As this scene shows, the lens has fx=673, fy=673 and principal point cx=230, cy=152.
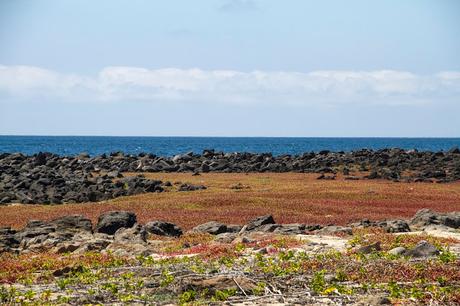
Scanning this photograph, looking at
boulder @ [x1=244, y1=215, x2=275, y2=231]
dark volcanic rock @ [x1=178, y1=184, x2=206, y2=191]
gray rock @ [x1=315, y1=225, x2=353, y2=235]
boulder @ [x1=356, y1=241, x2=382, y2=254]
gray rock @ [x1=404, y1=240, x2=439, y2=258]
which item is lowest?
dark volcanic rock @ [x1=178, y1=184, x2=206, y2=191]

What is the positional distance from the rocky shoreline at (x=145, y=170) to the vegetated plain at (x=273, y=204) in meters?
3.40

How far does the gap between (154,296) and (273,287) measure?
247cm

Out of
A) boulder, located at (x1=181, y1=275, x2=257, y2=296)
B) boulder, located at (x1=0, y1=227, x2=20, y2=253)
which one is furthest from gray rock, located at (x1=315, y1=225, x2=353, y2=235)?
boulder, located at (x1=0, y1=227, x2=20, y2=253)

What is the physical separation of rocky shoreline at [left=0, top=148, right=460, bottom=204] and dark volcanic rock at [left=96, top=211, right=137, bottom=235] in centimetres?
1646

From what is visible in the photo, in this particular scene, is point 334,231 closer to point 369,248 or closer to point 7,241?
point 369,248

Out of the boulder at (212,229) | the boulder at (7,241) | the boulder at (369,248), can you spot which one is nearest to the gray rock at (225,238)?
the boulder at (212,229)

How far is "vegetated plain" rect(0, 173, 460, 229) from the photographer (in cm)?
3472

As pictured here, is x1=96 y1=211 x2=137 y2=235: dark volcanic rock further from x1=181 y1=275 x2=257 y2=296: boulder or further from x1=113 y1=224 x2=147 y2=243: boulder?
x1=181 y1=275 x2=257 y2=296: boulder

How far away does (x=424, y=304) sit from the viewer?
12.7m

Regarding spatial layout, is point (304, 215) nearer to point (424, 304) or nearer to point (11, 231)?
point (11, 231)

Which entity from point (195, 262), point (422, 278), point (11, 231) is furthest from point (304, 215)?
point (422, 278)

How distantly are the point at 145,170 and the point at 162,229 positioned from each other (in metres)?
47.1

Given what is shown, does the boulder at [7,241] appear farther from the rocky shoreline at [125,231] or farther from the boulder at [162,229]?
the boulder at [162,229]

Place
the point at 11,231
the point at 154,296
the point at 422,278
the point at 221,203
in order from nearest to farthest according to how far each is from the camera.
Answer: the point at 154,296 → the point at 422,278 → the point at 11,231 → the point at 221,203
